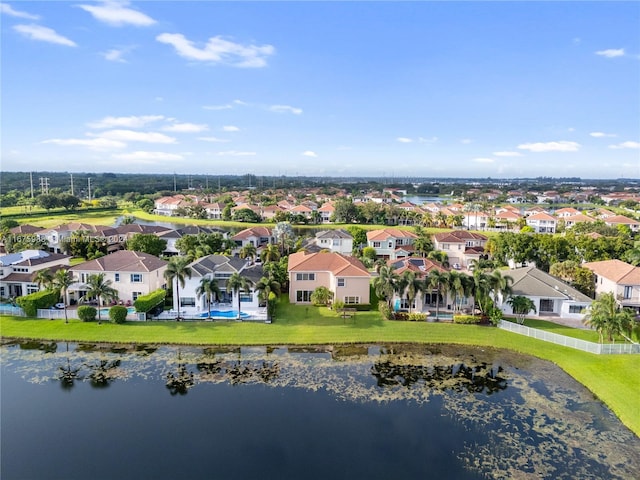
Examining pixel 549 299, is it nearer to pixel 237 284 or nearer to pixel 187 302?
pixel 237 284

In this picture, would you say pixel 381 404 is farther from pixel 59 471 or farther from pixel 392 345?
pixel 59 471

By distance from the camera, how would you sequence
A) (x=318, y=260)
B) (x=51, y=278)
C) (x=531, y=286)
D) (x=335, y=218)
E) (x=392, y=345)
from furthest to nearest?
(x=335, y=218) → (x=318, y=260) → (x=531, y=286) → (x=51, y=278) → (x=392, y=345)

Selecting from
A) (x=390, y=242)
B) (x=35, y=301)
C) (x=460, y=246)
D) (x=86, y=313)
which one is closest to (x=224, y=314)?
(x=86, y=313)

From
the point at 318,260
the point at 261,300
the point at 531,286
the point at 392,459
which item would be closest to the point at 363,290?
the point at 318,260

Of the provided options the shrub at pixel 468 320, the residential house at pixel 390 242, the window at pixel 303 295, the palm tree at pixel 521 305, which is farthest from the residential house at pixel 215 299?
the residential house at pixel 390 242

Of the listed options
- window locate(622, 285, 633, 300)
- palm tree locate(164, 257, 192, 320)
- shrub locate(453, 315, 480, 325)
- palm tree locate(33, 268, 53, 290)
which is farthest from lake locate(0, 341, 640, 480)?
window locate(622, 285, 633, 300)

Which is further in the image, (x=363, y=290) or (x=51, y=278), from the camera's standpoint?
(x=363, y=290)
